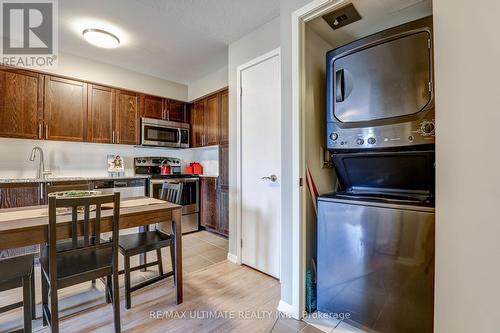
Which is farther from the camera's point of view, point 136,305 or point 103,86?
point 103,86

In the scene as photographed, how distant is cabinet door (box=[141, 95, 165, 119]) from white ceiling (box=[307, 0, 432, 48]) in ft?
9.86

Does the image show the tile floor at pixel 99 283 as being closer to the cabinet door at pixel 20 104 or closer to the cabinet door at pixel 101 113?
the cabinet door at pixel 20 104

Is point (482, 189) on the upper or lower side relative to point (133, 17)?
lower

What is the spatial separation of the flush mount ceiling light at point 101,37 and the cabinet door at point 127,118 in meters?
1.04

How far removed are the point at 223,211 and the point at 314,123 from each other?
7.10ft

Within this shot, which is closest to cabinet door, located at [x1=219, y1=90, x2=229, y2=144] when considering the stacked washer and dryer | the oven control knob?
the stacked washer and dryer

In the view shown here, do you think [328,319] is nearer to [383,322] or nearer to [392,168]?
[383,322]

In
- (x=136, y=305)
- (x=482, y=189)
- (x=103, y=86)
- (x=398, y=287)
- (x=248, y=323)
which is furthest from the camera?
(x=103, y=86)

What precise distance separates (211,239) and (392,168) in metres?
2.72

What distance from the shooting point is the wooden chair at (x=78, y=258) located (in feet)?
4.34

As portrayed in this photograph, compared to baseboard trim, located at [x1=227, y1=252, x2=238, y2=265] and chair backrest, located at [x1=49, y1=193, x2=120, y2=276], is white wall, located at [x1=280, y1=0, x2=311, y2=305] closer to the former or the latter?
baseboard trim, located at [x1=227, y1=252, x2=238, y2=265]

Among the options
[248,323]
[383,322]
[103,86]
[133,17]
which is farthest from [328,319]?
[103,86]

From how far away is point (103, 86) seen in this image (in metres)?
3.40

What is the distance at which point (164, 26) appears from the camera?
2.46 meters
